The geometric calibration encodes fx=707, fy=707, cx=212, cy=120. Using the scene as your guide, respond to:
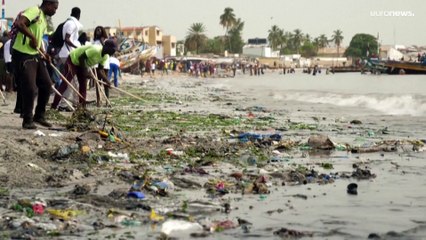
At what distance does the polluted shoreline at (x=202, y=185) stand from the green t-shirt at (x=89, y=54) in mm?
1581

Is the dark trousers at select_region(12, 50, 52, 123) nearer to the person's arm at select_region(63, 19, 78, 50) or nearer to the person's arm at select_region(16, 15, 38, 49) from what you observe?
the person's arm at select_region(16, 15, 38, 49)

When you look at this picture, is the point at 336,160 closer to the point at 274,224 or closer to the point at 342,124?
the point at 274,224

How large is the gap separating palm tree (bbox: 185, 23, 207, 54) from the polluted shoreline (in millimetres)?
138347

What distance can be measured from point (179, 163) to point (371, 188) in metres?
2.04

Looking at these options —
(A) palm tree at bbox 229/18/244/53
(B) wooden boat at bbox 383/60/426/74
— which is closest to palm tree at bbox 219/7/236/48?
(A) palm tree at bbox 229/18/244/53

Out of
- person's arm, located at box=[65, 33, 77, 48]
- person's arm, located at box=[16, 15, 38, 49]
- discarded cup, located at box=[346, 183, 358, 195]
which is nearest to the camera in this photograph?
discarded cup, located at box=[346, 183, 358, 195]

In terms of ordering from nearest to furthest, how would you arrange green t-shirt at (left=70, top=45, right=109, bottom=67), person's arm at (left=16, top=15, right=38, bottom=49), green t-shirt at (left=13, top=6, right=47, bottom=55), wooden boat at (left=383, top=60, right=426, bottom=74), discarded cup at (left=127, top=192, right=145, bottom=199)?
discarded cup at (left=127, top=192, right=145, bottom=199)
person's arm at (left=16, top=15, right=38, bottom=49)
green t-shirt at (left=13, top=6, right=47, bottom=55)
green t-shirt at (left=70, top=45, right=109, bottom=67)
wooden boat at (left=383, top=60, right=426, bottom=74)

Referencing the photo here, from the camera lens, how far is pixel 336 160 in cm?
768

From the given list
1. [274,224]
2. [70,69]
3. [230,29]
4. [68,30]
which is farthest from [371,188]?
[230,29]

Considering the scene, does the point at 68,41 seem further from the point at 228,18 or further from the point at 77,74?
the point at 228,18

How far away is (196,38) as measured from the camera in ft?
494

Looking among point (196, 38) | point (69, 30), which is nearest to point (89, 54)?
point (69, 30)

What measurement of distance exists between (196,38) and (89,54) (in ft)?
460

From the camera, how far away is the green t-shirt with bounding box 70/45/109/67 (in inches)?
441
